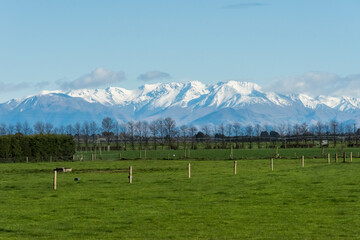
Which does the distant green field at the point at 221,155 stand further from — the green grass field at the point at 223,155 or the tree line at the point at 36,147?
the tree line at the point at 36,147

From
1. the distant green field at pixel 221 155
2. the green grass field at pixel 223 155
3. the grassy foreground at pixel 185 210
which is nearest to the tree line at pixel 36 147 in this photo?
the distant green field at pixel 221 155

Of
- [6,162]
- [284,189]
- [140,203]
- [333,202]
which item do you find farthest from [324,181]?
[6,162]

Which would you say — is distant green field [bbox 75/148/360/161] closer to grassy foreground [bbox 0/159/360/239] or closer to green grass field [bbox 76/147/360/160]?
green grass field [bbox 76/147/360/160]

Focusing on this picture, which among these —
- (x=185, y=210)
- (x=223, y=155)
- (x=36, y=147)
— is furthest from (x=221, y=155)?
(x=185, y=210)

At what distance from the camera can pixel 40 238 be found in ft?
69.8

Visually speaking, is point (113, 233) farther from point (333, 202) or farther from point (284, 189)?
point (284, 189)

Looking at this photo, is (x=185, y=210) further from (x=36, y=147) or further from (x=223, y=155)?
(x=223, y=155)

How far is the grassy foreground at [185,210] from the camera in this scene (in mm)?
22266

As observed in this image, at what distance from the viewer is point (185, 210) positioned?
2858 centimetres

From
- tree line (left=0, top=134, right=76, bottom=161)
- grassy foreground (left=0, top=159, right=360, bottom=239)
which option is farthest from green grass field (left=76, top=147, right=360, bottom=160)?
grassy foreground (left=0, top=159, right=360, bottom=239)

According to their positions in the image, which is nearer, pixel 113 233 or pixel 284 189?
pixel 113 233

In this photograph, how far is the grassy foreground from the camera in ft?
73.0

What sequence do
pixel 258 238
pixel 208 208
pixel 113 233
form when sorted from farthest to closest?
pixel 208 208
pixel 113 233
pixel 258 238

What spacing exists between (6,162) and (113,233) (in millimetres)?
74765
